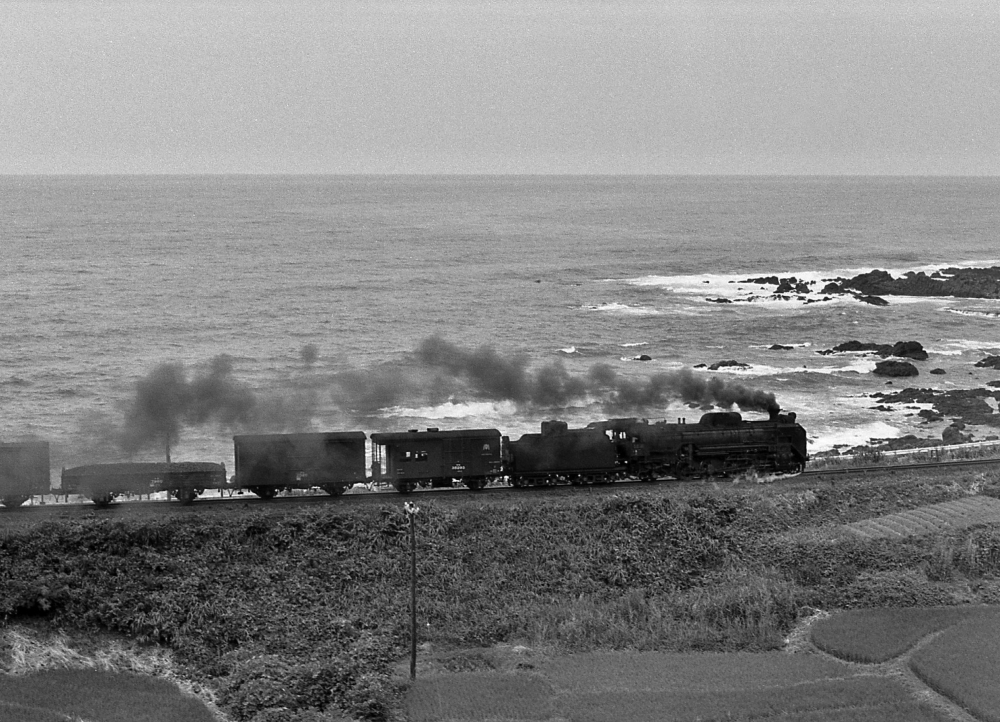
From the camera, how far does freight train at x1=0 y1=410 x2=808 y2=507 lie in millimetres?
44125

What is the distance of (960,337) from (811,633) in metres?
78.9

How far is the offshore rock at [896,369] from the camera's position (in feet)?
288

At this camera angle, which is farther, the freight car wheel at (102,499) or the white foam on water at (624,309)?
the white foam on water at (624,309)

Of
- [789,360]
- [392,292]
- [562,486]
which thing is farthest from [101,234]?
[562,486]

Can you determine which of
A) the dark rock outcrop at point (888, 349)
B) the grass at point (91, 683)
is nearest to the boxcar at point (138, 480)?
the grass at point (91, 683)

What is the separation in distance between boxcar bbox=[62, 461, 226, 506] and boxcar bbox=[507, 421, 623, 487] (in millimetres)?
12891

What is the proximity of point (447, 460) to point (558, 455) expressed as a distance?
5054 mm

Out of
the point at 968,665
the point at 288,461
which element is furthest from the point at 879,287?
the point at 968,665

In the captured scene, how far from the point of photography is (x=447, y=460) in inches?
1822

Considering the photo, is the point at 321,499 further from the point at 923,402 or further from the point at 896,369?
the point at 896,369

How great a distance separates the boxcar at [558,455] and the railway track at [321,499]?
0.64 m

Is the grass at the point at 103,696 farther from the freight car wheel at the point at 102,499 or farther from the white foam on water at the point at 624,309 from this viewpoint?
the white foam on water at the point at 624,309

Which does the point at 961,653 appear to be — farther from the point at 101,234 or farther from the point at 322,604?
the point at 101,234

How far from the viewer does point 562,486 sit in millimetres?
48188
